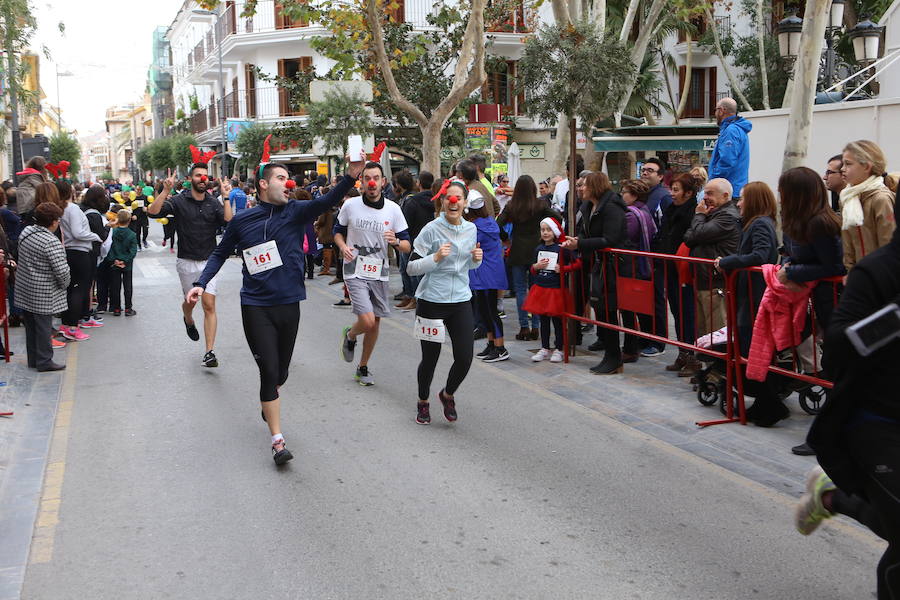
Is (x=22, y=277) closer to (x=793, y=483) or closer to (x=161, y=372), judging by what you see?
(x=161, y=372)

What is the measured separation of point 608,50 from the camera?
11.2 metres

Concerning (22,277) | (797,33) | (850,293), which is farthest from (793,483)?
(797,33)

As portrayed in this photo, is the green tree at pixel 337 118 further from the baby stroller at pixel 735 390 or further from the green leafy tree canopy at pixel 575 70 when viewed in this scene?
the baby stroller at pixel 735 390

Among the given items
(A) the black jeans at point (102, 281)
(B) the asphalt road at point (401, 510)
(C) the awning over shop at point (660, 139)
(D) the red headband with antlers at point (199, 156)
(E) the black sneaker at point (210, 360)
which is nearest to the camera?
(B) the asphalt road at point (401, 510)

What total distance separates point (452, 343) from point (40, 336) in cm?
488

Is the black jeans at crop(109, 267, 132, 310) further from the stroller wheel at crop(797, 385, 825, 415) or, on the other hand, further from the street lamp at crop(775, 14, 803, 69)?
the street lamp at crop(775, 14, 803, 69)

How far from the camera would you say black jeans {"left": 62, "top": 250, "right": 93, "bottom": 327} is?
36.9 feet

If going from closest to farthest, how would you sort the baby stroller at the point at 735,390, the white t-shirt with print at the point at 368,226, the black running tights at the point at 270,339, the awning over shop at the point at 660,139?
the black running tights at the point at 270,339 < the baby stroller at the point at 735,390 < the white t-shirt with print at the point at 368,226 < the awning over shop at the point at 660,139

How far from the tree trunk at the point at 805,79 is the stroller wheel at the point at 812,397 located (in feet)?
17.4

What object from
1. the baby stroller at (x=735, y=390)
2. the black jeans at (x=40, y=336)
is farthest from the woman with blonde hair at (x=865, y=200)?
the black jeans at (x=40, y=336)

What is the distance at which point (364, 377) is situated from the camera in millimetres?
8742

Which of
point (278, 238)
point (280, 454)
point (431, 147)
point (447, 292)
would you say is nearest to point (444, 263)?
point (447, 292)

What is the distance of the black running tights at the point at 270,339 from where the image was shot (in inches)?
246

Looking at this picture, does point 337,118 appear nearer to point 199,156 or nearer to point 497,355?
point 199,156
